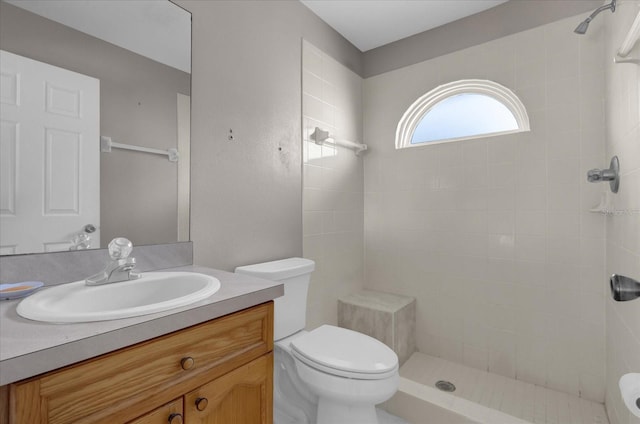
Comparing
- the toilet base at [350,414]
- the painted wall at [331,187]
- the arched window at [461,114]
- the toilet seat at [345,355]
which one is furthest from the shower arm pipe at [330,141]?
the toilet base at [350,414]

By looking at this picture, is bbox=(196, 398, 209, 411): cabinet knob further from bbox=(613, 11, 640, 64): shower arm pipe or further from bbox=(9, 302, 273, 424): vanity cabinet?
bbox=(613, 11, 640, 64): shower arm pipe

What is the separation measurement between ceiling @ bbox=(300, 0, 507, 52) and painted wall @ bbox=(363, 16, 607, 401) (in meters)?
0.26

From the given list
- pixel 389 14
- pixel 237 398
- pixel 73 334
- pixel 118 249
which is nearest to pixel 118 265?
pixel 118 249

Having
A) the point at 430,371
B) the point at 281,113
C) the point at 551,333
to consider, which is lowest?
the point at 430,371

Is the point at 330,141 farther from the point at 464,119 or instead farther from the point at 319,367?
the point at 319,367

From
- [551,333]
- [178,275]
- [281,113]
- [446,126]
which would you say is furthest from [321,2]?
[551,333]

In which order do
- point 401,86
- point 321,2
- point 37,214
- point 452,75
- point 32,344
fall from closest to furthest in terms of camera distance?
point 32,344
point 37,214
point 321,2
point 452,75
point 401,86

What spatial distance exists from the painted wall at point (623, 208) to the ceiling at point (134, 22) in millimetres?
1762

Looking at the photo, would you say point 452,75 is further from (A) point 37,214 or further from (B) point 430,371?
(A) point 37,214

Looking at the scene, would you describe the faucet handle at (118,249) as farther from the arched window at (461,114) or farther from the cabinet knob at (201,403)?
the arched window at (461,114)

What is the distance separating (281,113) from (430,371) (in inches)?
77.6

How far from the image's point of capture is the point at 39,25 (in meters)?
1.09

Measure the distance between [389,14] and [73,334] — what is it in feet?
8.12

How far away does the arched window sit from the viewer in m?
2.19
